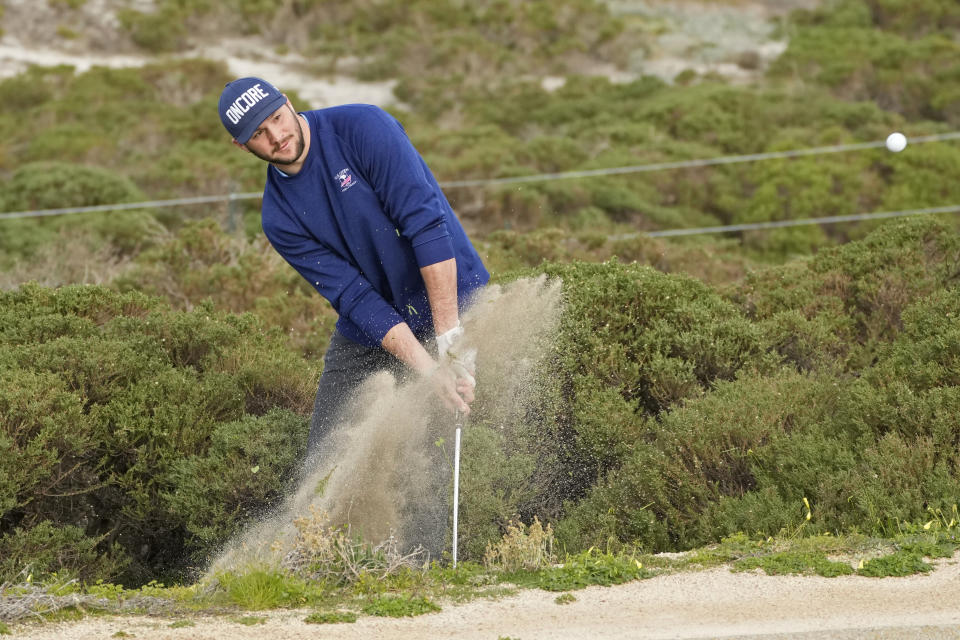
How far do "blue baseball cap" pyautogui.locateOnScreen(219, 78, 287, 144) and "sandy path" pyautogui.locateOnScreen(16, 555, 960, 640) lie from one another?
1.84 metres

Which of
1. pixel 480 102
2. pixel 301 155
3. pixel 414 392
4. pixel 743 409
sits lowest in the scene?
pixel 743 409

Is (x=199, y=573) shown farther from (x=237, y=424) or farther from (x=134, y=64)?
(x=134, y=64)

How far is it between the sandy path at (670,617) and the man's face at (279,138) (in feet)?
5.89

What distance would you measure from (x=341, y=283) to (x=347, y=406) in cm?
61

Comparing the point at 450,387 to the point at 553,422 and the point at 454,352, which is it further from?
the point at 553,422

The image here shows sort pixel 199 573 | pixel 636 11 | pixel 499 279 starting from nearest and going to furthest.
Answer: pixel 199 573 < pixel 499 279 < pixel 636 11

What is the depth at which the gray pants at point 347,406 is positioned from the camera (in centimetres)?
504

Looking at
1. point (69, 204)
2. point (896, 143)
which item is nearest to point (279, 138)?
point (896, 143)

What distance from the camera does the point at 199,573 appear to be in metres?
5.44

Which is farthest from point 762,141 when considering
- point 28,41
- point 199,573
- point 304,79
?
point 28,41

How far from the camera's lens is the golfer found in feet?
14.9

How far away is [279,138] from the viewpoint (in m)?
4.52

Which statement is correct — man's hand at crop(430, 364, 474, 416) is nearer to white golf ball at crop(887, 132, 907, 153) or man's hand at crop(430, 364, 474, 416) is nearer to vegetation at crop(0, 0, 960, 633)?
vegetation at crop(0, 0, 960, 633)

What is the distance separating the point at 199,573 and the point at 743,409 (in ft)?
8.97
